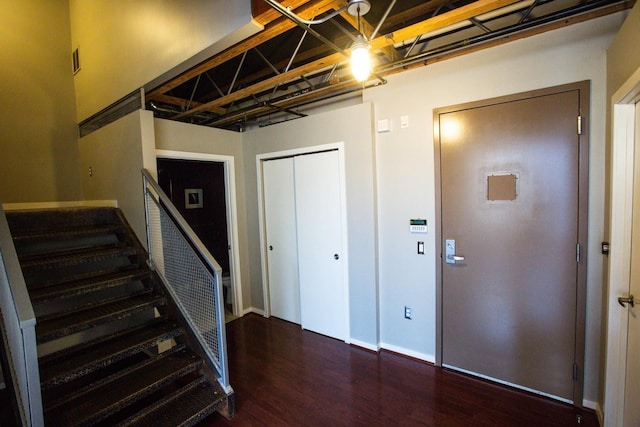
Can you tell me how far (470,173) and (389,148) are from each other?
766 millimetres

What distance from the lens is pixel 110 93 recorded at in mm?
3277

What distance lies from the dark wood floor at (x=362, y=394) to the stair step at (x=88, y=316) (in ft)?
3.39

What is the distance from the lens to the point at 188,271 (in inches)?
91.0

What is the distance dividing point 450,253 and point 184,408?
2.41 m

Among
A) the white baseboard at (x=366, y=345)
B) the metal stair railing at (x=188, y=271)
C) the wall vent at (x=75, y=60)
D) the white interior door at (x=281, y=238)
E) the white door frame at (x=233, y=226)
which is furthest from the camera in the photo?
the wall vent at (x=75, y=60)

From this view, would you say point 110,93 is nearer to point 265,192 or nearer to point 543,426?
point 265,192

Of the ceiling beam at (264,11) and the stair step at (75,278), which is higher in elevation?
the ceiling beam at (264,11)

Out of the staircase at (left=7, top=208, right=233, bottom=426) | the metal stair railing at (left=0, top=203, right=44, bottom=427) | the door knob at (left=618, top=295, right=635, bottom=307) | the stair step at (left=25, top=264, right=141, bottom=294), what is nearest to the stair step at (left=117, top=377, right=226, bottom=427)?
the staircase at (left=7, top=208, right=233, bottom=426)

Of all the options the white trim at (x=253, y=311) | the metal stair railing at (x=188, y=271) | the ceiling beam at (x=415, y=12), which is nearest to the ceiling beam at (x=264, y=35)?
the ceiling beam at (x=415, y=12)

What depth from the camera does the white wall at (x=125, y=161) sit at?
272 centimetres

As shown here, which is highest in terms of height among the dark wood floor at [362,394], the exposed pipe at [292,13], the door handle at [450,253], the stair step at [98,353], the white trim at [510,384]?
the exposed pipe at [292,13]

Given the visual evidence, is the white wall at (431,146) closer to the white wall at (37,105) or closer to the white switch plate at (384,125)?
the white switch plate at (384,125)

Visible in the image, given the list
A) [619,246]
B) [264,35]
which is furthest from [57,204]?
[619,246]

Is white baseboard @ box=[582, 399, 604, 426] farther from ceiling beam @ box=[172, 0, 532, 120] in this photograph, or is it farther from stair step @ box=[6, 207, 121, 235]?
stair step @ box=[6, 207, 121, 235]
